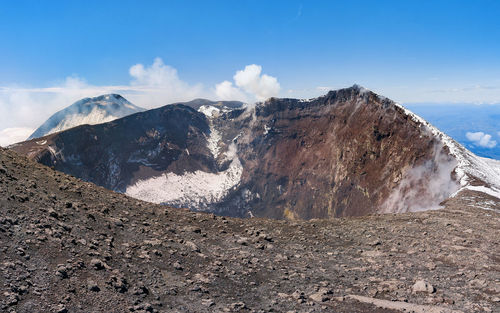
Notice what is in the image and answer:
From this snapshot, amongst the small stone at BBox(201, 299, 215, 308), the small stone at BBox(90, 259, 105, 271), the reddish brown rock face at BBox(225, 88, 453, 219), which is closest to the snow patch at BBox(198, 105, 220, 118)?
the reddish brown rock face at BBox(225, 88, 453, 219)

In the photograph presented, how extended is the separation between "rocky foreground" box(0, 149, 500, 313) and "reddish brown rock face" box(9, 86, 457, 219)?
33.2m

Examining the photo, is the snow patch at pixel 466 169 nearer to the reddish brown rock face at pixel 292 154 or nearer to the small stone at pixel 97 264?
the reddish brown rock face at pixel 292 154

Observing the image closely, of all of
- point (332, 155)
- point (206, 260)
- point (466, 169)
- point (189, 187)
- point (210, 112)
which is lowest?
point (189, 187)

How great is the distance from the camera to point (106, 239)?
13.1m

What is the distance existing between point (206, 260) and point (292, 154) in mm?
114509

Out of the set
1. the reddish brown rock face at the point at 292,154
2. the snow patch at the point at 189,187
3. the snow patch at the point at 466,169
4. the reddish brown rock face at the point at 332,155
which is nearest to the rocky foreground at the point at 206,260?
the snow patch at the point at 466,169

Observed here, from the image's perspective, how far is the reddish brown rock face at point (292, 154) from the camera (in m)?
65.5

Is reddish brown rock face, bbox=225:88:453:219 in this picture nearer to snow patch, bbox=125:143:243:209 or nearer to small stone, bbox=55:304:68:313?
snow patch, bbox=125:143:243:209

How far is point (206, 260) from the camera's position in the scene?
13.8 metres

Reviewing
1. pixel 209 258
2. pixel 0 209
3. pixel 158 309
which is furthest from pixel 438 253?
pixel 0 209

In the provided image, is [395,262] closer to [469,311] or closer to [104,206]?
[469,311]

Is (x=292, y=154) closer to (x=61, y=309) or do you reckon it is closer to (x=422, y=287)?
(x=422, y=287)

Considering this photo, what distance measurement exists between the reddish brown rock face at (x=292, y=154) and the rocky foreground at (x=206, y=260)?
33195mm

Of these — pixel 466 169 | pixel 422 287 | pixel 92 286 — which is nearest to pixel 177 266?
pixel 92 286
